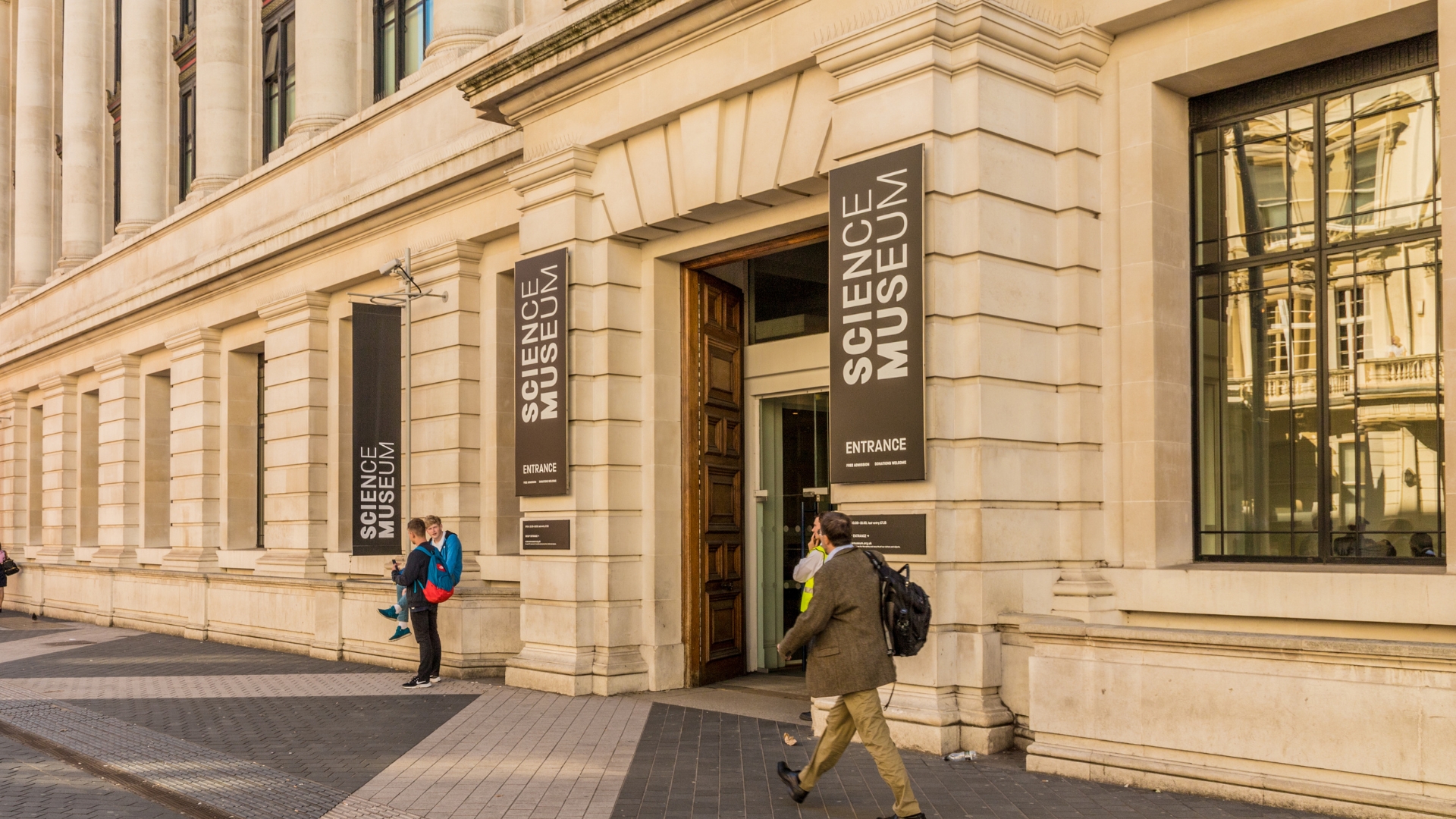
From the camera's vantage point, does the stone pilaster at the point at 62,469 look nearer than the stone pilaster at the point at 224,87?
No

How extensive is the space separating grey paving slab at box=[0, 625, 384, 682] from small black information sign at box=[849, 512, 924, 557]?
7.61m

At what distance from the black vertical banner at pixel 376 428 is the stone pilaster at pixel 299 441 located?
314 centimetres

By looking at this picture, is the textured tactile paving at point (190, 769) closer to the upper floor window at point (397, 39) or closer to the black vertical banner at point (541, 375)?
the black vertical banner at point (541, 375)

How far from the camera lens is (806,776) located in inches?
336

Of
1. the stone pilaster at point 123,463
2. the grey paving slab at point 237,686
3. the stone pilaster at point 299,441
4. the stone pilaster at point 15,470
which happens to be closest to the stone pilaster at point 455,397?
the grey paving slab at point 237,686

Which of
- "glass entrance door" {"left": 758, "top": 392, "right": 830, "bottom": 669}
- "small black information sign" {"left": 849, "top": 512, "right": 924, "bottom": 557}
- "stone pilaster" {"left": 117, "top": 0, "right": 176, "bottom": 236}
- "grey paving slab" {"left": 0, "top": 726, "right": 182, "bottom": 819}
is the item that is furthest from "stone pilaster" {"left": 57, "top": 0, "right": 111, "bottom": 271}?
"small black information sign" {"left": 849, "top": 512, "right": 924, "bottom": 557}

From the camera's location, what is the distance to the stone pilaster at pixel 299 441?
20781mm

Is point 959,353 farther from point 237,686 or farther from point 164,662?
point 164,662

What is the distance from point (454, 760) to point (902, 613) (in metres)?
4.24

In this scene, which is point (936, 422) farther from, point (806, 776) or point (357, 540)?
point (357, 540)

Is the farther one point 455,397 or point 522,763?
point 455,397

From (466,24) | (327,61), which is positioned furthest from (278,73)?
(466,24)

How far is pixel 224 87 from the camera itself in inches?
987

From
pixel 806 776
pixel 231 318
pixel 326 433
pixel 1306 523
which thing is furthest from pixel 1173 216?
pixel 231 318
